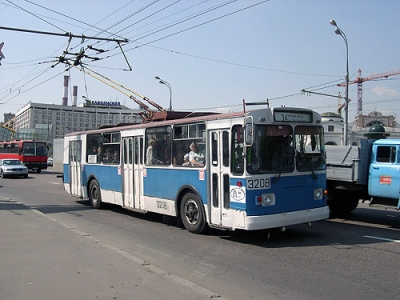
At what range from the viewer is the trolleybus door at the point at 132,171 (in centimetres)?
1198

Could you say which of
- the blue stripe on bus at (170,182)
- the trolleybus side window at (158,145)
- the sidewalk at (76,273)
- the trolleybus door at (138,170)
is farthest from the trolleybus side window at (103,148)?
the sidewalk at (76,273)

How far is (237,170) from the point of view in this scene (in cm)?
841

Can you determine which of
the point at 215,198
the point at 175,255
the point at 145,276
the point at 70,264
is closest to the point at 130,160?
the point at 215,198

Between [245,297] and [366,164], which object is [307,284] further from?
[366,164]

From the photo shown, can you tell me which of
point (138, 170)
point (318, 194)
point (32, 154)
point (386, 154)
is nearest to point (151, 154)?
point (138, 170)

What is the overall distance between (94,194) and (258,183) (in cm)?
819

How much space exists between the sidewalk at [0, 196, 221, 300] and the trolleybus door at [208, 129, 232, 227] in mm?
2390

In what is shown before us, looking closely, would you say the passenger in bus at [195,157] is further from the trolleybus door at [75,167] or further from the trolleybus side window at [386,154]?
the trolleybus door at [75,167]

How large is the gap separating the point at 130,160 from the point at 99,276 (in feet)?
22.2

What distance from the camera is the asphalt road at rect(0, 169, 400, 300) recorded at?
5.74 metres

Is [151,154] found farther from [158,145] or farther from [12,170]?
[12,170]

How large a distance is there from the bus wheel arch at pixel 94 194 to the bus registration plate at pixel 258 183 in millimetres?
7615

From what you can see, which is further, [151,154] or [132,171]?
[132,171]

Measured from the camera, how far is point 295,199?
8.73 m
